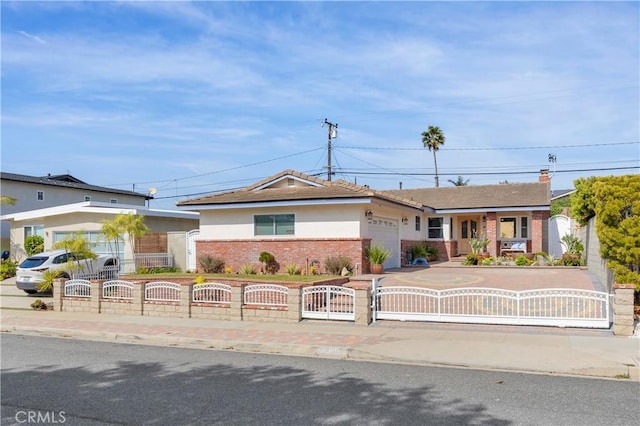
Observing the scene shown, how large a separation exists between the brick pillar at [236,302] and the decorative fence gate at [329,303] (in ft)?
5.66

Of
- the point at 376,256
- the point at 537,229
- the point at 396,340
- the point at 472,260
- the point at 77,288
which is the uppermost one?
the point at 537,229

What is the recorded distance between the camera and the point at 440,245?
30.7m

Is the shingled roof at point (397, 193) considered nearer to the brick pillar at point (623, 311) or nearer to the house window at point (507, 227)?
the house window at point (507, 227)

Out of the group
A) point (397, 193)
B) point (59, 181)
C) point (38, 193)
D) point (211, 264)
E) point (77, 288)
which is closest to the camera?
point (77, 288)

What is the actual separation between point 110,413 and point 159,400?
2.34 feet

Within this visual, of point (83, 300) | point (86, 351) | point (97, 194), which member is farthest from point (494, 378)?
point (97, 194)

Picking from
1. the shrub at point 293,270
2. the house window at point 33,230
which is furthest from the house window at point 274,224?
the house window at point 33,230

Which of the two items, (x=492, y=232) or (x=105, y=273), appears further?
(x=492, y=232)

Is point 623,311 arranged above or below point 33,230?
below

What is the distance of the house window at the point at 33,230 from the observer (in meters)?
31.3

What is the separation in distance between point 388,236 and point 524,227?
9.63 metres

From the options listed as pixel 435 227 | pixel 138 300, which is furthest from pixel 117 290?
pixel 435 227

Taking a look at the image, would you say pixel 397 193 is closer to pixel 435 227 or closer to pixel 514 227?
pixel 435 227

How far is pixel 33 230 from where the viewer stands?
104 feet
